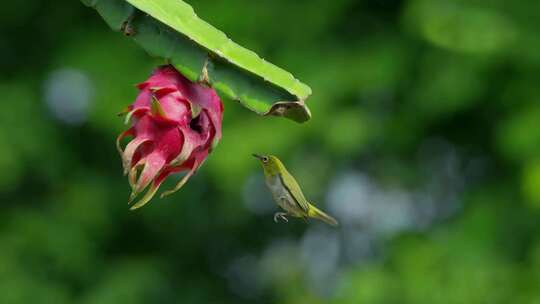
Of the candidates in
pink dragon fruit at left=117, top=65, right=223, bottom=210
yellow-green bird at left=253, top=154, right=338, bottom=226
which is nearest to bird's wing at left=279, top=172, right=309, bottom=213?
yellow-green bird at left=253, top=154, right=338, bottom=226

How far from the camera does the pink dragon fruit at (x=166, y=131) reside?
3.80ft

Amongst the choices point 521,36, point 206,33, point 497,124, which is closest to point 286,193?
point 206,33

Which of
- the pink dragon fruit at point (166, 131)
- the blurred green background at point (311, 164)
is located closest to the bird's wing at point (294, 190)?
the pink dragon fruit at point (166, 131)

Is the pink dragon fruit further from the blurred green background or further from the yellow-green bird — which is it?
the blurred green background

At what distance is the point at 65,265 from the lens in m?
4.75

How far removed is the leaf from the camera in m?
1.18

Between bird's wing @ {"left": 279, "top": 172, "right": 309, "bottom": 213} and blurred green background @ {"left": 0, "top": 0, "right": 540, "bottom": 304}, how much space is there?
2.55 m

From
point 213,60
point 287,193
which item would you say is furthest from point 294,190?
point 213,60

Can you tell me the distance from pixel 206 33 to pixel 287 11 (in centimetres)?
335

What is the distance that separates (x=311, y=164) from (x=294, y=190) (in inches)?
127

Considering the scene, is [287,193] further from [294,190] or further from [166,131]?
[166,131]

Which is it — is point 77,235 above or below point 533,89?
below

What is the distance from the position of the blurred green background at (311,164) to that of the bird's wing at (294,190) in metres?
2.55

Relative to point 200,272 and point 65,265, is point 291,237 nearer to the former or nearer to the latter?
point 200,272
